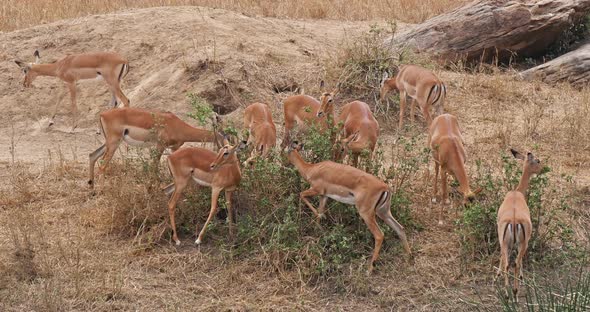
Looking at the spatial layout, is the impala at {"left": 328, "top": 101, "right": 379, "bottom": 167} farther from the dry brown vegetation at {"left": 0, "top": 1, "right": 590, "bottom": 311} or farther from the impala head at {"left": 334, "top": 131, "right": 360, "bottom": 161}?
the dry brown vegetation at {"left": 0, "top": 1, "right": 590, "bottom": 311}

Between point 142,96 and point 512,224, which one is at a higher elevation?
point 512,224

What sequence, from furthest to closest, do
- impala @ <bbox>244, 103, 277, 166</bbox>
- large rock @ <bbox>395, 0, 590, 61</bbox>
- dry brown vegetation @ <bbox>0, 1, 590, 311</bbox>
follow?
large rock @ <bbox>395, 0, 590, 61</bbox>
impala @ <bbox>244, 103, 277, 166</bbox>
dry brown vegetation @ <bbox>0, 1, 590, 311</bbox>

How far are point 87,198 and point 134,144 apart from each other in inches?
25.4

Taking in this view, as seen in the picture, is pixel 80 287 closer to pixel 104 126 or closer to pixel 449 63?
pixel 104 126

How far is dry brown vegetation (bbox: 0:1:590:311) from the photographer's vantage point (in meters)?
6.72

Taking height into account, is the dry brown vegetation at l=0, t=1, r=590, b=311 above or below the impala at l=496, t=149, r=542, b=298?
below

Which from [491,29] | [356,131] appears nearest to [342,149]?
[356,131]

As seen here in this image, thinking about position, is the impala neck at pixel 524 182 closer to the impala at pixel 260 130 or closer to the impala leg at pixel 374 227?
the impala leg at pixel 374 227

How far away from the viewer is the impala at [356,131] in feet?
25.8

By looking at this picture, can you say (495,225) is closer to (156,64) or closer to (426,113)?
(426,113)

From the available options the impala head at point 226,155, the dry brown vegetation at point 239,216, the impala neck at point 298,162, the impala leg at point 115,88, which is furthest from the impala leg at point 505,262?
the impala leg at point 115,88

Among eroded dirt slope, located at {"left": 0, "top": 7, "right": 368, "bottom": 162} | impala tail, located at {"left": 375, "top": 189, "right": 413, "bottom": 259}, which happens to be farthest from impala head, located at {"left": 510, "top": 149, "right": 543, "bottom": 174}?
eroded dirt slope, located at {"left": 0, "top": 7, "right": 368, "bottom": 162}

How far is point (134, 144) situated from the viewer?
8.43 metres

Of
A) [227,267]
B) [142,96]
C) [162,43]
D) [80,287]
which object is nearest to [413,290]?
[227,267]
